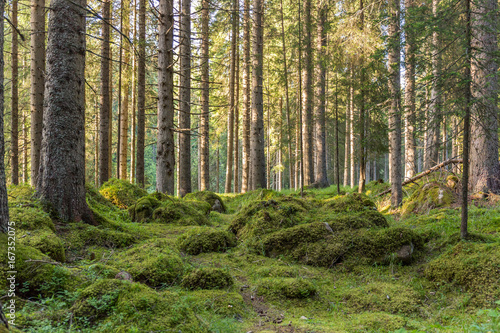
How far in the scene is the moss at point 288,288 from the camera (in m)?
4.39

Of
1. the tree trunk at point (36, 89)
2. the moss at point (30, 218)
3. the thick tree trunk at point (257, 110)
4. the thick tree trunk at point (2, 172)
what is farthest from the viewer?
the thick tree trunk at point (257, 110)

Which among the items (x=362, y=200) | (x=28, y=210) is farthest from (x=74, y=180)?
(x=362, y=200)

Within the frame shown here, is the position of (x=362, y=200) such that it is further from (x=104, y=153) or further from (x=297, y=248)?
(x=104, y=153)

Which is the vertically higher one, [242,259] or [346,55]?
[346,55]

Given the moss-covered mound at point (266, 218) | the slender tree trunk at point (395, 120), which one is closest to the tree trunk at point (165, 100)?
the moss-covered mound at point (266, 218)

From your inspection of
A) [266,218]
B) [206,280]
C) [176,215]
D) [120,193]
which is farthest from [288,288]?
[120,193]

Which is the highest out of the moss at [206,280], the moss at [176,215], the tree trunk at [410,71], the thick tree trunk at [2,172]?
the tree trunk at [410,71]

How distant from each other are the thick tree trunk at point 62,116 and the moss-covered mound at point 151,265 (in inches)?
64.1

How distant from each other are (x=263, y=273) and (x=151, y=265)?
183 centimetres

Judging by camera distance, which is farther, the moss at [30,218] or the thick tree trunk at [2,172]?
the moss at [30,218]

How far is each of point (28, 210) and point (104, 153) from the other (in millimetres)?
8101

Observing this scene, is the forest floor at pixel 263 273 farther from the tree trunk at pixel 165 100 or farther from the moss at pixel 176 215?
the tree trunk at pixel 165 100

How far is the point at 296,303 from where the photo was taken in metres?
4.27

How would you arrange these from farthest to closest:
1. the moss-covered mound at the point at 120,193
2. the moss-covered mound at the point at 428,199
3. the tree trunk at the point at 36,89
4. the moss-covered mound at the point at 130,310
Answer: the tree trunk at the point at 36,89
the moss-covered mound at the point at 120,193
the moss-covered mound at the point at 428,199
the moss-covered mound at the point at 130,310
